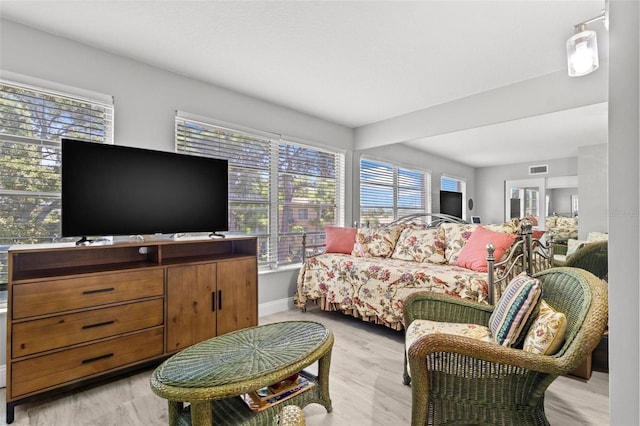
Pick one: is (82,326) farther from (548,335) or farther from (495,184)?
(495,184)

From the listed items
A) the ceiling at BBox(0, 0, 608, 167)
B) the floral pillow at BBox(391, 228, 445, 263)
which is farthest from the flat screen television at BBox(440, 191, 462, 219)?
the ceiling at BBox(0, 0, 608, 167)

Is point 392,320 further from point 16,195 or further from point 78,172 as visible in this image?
point 16,195

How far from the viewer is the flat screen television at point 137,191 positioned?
214cm

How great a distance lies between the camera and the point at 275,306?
3.71m

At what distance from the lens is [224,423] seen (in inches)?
54.5

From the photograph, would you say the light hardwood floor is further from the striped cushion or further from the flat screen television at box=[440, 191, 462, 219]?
the flat screen television at box=[440, 191, 462, 219]

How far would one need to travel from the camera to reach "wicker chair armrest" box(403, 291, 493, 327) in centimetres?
196

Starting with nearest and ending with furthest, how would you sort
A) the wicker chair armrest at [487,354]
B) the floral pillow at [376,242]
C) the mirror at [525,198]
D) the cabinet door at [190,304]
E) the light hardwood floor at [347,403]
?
the wicker chair armrest at [487,354]
the light hardwood floor at [347,403]
the cabinet door at [190,304]
the floral pillow at [376,242]
the mirror at [525,198]

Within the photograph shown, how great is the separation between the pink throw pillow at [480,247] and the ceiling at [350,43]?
3.97 ft

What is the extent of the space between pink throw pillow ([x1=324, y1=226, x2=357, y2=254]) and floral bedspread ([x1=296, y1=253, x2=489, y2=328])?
137 millimetres

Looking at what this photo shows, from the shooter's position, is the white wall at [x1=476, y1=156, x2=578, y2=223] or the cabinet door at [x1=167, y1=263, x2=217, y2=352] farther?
the white wall at [x1=476, y1=156, x2=578, y2=223]

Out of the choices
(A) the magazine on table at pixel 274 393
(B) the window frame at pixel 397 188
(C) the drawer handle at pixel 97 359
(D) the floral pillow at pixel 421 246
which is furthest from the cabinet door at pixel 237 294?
(B) the window frame at pixel 397 188

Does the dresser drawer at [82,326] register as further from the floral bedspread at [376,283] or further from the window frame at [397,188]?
the window frame at [397,188]

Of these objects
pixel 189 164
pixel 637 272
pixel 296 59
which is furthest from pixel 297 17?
pixel 637 272
